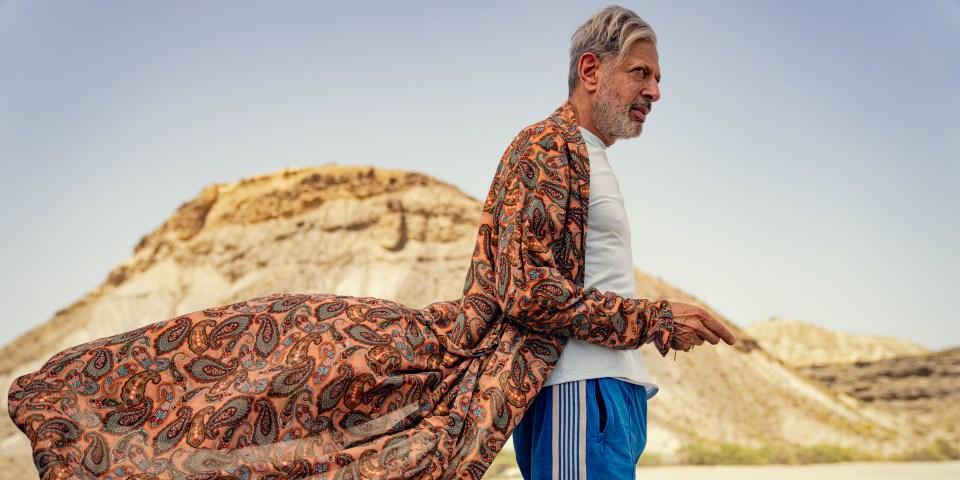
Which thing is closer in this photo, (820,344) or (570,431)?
(570,431)

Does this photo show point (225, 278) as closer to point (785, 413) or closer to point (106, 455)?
point (785, 413)

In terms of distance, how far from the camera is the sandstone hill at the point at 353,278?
20.9m

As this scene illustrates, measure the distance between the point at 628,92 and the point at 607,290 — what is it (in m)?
0.54

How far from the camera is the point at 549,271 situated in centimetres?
219

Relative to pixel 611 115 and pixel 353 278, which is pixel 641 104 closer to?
pixel 611 115

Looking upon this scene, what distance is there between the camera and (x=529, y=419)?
2381 mm

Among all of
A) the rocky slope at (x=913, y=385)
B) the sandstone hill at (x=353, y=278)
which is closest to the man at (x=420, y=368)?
the sandstone hill at (x=353, y=278)

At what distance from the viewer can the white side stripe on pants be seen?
2186 millimetres

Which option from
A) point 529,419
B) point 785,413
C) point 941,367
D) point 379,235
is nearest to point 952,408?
point 941,367

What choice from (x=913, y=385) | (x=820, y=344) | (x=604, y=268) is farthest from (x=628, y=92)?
(x=820, y=344)

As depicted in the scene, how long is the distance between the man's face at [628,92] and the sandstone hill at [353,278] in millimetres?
18184

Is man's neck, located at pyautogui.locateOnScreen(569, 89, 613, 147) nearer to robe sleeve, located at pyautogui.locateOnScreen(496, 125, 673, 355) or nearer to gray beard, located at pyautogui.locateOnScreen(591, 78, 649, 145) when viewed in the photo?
gray beard, located at pyautogui.locateOnScreen(591, 78, 649, 145)

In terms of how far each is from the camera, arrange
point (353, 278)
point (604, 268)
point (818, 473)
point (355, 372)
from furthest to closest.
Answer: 1. point (353, 278)
2. point (818, 473)
3. point (604, 268)
4. point (355, 372)

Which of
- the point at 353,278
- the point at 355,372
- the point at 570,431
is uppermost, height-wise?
the point at 355,372
